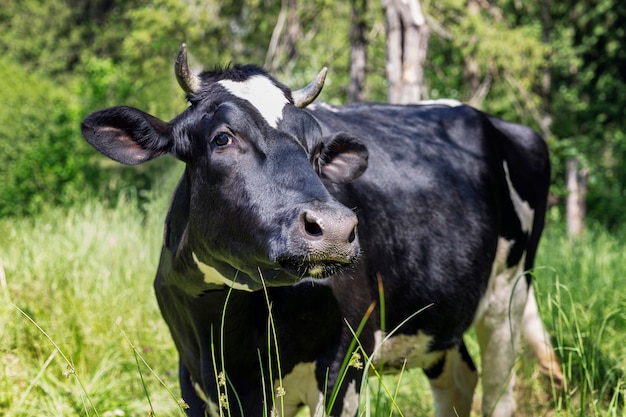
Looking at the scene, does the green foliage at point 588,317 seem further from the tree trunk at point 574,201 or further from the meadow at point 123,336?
the tree trunk at point 574,201

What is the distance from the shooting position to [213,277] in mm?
2947

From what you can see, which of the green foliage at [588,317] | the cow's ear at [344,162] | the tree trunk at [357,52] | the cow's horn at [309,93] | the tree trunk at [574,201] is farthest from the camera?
the tree trunk at [574,201]

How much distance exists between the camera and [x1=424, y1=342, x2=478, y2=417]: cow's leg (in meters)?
4.78

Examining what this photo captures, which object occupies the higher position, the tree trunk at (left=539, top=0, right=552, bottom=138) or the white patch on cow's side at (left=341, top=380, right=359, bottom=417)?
the tree trunk at (left=539, top=0, right=552, bottom=138)

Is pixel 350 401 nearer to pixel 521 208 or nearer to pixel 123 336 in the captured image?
pixel 123 336

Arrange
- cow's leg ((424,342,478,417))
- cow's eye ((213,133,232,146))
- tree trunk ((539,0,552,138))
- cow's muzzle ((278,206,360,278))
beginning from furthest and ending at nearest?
tree trunk ((539,0,552,138)) < cow's leg ((424,342,478,417)) < cow's eye ((213,133,232,146)) < cow's muzzle ((278,206,360,278))

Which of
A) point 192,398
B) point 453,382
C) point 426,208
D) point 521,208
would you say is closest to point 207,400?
point 192,398

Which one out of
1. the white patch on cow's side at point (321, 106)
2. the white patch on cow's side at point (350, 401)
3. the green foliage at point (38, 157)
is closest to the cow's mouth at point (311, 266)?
the white patch on cow's side at point (350, 401)

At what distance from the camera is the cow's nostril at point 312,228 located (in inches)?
90.6

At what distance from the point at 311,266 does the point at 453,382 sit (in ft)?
9.06

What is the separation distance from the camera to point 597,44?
16.3m

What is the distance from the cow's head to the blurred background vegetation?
724 cm

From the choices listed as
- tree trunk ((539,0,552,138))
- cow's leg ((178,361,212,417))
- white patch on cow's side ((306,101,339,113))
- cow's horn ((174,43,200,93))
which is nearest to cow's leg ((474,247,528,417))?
white patch on cow's side ((306,101,339,113))

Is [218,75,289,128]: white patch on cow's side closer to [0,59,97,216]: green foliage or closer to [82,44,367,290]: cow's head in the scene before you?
[82,44,367,290]: cow's head
